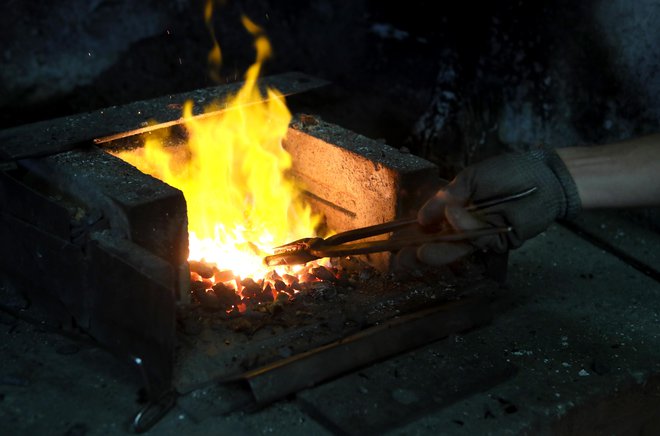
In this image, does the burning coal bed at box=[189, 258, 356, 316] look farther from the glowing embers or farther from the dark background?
the dark background

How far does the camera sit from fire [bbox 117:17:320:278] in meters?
3.48

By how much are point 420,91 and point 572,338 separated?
2172 mm

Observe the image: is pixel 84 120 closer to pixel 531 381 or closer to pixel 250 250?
pixel 250 250

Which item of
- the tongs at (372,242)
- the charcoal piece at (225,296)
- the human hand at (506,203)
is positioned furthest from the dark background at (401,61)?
the charcoal piece at (225,296)

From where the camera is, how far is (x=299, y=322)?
300 centimetres

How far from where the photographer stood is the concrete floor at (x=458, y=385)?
2596 mm

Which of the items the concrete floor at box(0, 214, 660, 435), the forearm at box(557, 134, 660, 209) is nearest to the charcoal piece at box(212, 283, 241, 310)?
the concrete floor at box(0, 214, 660, 435)

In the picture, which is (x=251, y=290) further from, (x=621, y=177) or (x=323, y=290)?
(x=621, y=177)

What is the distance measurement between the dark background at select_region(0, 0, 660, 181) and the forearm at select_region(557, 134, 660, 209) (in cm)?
111

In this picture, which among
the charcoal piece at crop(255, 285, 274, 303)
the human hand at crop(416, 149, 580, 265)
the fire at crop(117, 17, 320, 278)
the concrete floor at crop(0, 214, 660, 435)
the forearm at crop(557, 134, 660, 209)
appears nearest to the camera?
the concrete floor at crop(0, 214, 660, 435)

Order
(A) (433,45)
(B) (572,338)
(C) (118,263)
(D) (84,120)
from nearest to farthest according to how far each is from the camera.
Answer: (C) (118,263) < (B) (572,338) < (D) (84,120) < (A) (433,45)

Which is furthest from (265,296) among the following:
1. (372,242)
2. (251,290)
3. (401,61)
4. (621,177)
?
(401,61)

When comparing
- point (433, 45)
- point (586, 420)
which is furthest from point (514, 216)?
point (433, 45)

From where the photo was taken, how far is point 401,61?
4.98 meters
